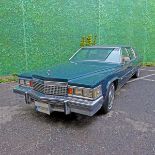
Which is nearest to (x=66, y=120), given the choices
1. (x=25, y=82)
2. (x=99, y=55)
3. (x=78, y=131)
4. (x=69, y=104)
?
(x=78, y=131)

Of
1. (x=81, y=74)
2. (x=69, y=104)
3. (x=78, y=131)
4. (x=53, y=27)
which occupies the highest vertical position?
A: (x=53, y=27)

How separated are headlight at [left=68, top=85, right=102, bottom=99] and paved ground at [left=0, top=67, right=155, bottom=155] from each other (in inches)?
25.5

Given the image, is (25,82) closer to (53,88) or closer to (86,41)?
(53,88)

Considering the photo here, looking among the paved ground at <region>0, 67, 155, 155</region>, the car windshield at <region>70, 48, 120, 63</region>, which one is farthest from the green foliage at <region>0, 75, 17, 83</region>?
the car windshield at <region>70, 48, 120, 63</region>

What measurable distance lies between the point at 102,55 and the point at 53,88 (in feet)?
7.23

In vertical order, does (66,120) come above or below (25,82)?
below

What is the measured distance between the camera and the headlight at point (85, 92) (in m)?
3.75

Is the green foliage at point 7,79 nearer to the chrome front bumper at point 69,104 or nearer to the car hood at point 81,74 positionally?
the car hood at point 81,74

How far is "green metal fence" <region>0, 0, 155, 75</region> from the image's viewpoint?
7840 mm

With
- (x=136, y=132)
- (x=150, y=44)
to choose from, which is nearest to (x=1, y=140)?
(x=136, y=132)

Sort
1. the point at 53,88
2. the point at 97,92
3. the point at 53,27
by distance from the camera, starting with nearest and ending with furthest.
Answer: the point at 97,92 < the point at 53,88 < the point at 53,27

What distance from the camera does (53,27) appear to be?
871cm

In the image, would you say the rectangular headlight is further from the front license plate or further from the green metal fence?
the green metal fence

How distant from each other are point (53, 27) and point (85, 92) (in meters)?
5.53
